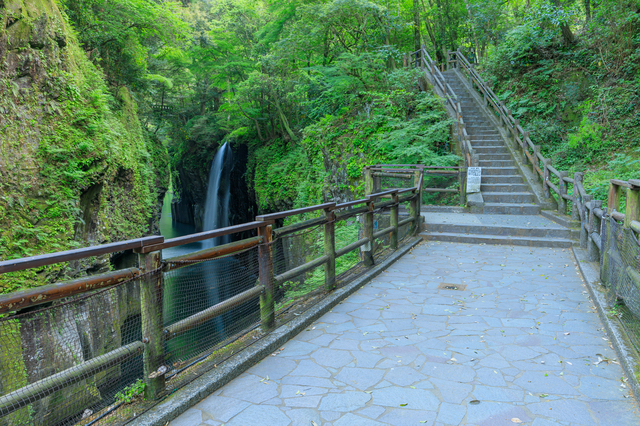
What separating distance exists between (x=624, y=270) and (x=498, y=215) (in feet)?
21.8

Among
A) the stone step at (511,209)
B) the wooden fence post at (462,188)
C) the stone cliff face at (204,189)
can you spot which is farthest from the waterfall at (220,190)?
the stone step at (511,209)

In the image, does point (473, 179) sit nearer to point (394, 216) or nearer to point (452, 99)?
point (394, 216)

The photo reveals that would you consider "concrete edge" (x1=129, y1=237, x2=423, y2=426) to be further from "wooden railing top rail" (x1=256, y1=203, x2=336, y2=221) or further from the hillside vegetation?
the hillside vegetation

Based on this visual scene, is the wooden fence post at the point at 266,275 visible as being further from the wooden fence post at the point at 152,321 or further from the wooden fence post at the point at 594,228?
the wooden fence post at the point at 594,228

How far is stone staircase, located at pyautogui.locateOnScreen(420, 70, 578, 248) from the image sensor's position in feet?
28.7

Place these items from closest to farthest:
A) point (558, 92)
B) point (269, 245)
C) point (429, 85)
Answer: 1. point (269, 245)
2. point (558, 92)
3. point (429, 85)

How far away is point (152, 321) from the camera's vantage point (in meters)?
2.88

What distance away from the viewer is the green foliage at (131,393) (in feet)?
9.20

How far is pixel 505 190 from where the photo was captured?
465 inches

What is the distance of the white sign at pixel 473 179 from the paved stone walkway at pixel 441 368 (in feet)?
19.4

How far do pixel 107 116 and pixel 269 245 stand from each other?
387 inches

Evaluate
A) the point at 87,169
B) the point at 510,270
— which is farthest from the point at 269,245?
the point at 87,169

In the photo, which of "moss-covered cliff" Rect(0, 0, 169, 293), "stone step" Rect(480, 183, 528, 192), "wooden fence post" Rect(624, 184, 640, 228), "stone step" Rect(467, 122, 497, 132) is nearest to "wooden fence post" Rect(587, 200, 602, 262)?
"wooden fence post" Rect(624, 184, 640, 228)

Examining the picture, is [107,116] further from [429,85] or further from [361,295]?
[429,85]
